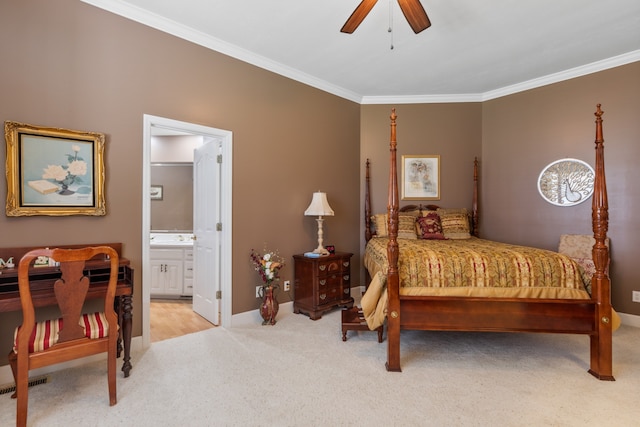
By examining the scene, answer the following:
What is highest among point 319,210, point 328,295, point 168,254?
point 319,210

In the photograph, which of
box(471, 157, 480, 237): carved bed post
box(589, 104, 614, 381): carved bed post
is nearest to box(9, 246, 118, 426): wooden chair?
box(589, 104, 614, 381): carved bed post

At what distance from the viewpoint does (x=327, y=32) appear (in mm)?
3330

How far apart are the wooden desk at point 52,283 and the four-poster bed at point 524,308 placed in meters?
2.06

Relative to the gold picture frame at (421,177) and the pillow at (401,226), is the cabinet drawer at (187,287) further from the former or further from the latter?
the gold picture frame at (421,177)

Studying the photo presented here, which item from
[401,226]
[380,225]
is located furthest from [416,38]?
[380,225]

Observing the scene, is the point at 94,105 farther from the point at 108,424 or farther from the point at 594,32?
the point at 594,32

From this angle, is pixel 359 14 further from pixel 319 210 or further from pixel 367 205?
pixel 367 205

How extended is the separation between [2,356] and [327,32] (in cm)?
382

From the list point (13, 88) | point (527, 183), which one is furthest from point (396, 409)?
point (527, 183)

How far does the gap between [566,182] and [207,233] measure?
454 centimetres

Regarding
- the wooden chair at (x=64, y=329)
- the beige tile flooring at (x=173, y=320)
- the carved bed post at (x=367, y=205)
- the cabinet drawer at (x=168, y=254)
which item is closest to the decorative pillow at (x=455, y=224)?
the carved bed post at (x=367, y=205)

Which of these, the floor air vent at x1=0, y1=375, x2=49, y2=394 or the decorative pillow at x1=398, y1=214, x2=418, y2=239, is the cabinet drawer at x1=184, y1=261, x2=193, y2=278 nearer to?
the floor air vent at x1=0, y1=375, x2=49, y2=394

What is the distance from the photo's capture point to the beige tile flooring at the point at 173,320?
11.5 feet

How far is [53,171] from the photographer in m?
2.58
